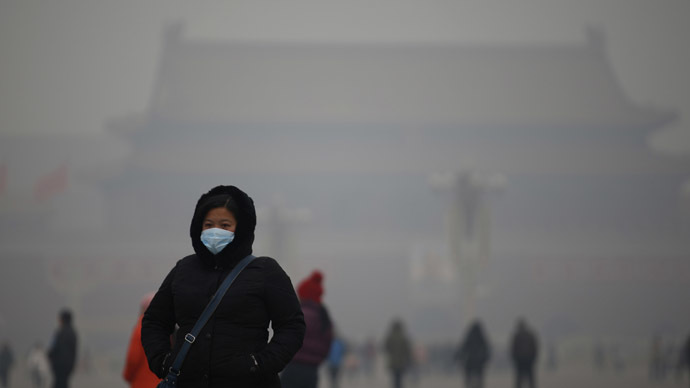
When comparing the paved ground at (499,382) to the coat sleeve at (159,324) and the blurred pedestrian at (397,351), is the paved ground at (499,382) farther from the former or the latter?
the coat sleeve at (159,324)

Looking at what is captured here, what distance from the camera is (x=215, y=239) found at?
2727 millimetres

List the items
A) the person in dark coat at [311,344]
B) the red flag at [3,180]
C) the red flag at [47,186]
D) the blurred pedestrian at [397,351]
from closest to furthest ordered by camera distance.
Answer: the person in dark coat at [311,344], the blurred pedestrian at [397,351], the red flag at [47,186], the red flag at [3,180]

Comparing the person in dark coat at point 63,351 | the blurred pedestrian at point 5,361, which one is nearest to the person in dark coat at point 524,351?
the person in dark coat at point 63,351

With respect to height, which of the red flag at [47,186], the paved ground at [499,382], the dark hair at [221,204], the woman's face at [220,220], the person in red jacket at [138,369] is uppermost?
the red flag at [47,186]

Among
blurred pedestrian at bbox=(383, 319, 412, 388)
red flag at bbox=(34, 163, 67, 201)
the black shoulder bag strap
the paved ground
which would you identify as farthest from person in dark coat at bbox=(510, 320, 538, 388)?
red flag at bbox=(34, 163, 67, 201)

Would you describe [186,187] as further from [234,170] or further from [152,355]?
[152,355]

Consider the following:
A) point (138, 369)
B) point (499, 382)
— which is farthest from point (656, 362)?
point (138, 369)

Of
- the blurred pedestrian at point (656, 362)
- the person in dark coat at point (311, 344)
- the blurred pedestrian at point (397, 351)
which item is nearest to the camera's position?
the person in dark coat at point (311, 344)

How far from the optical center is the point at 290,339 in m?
2.78

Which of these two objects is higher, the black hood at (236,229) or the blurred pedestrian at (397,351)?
the black hood at (236,229)

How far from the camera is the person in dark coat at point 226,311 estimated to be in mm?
2658

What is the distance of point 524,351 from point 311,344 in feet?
17.7

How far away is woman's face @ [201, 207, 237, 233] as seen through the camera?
2775 mm

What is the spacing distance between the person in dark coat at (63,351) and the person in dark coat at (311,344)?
8.62 feet
